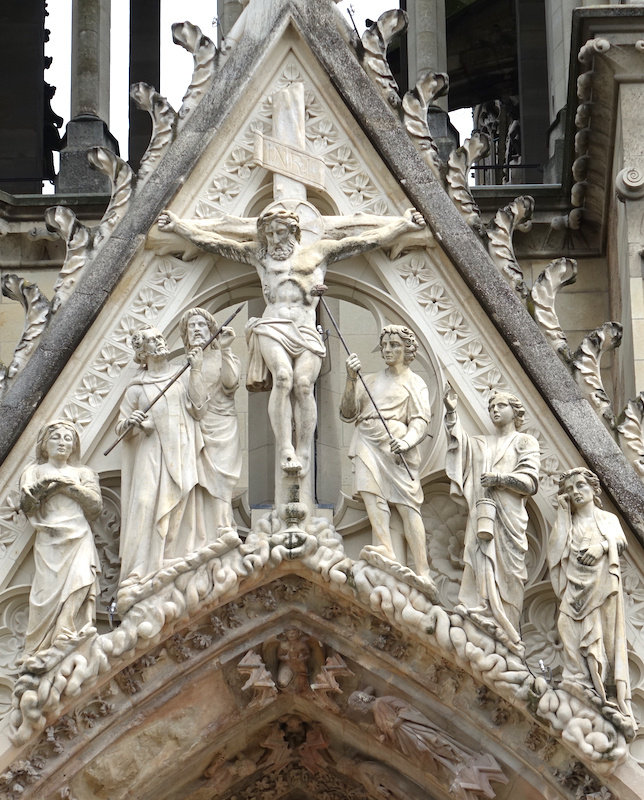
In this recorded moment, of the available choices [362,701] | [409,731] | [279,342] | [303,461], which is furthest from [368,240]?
[409,731]

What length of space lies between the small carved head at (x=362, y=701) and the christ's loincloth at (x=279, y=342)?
1.88 meters

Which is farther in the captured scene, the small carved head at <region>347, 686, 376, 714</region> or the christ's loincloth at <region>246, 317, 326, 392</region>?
the christ's loincloth at <region>246, 317, 326, 392</region>

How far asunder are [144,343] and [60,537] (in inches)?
50.9

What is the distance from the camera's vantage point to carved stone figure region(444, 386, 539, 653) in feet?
36.6

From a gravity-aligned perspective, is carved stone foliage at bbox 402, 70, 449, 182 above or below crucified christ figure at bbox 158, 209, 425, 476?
above

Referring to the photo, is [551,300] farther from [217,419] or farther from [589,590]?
[217,419]

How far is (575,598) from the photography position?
11102mm

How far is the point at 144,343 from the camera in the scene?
11758mm

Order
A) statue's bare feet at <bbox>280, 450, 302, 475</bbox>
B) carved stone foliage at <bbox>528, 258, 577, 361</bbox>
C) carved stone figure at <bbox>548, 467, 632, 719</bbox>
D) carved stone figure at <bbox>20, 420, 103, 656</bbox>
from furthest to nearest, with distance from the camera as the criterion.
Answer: carved stone foliage at <bbox>528, 258, 577, 361</bbox> < statue's bare feet at <bbox>280, 450, 302, 475</bbox> < carved stone figure at <bbox>20, 420, 103, 656</bbox> < carved stone figure at <bbox>548, 467, 632, 719</bbox>

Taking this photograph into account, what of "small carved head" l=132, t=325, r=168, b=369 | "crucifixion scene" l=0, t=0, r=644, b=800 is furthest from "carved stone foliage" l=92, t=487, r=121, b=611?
"small carved head" l=132, t=325, r=168, b=369

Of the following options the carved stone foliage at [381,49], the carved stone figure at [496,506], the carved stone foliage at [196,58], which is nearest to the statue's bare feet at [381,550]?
the carved stone figure at [496,506]

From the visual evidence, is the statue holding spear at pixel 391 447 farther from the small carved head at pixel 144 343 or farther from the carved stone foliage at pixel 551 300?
the small carved head at pixel 144 343

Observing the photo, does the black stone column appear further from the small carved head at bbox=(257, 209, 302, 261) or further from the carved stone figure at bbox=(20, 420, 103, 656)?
the carved stone figure at bbox=(20, 420, 103, 656)

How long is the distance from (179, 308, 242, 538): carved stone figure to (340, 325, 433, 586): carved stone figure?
0.68 metres
